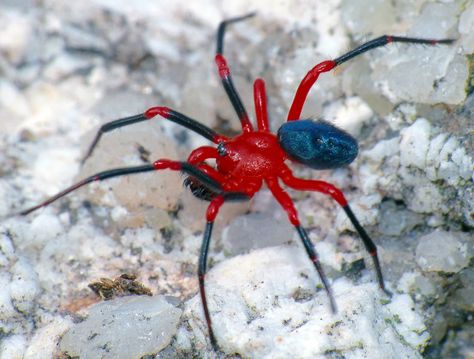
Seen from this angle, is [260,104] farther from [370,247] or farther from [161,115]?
[370,247]

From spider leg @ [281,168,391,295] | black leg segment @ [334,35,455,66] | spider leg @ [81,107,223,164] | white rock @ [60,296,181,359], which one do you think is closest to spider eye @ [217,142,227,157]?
spider leg @ [81,107,223,164]

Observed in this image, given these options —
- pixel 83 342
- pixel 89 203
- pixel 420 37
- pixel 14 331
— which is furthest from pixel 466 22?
pixel 14 331

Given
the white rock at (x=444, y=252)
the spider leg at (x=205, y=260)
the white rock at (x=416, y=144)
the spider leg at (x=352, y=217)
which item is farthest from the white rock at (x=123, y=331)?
the white rock at (x=416, y=144)

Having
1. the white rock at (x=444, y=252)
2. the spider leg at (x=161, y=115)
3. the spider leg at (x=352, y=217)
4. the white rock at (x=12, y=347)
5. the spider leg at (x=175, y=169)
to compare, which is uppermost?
the spider leg at (x=161, y=115)

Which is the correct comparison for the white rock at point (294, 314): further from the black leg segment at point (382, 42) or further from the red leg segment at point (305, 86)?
the black leg segment at point (382, 42)

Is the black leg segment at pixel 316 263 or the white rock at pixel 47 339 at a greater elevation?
the black leg segment at pixel 316 263

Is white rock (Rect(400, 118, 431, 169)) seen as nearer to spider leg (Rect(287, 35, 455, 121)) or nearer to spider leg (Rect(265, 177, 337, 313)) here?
spider leg (Rect(287, 35, 455, 121))

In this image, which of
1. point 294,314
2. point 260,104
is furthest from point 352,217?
point 260,104

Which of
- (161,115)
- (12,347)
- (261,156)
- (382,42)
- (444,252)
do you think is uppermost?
(382,42)
